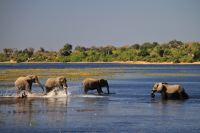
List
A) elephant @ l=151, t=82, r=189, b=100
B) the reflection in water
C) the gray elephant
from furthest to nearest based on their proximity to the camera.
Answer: the gray elephant
elephant @ l=151, t=82, r=189, b=100
the reflection in water

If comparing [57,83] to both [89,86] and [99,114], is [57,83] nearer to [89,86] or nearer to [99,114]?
[89,86]

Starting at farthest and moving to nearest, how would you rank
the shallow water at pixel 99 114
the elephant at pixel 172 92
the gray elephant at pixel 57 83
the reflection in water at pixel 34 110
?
the gray elephant at pixel 57 83 → the elephant at pixel 172 92 → the reflection in water at pixel 34 110 → the shallow water at pixel 99 114

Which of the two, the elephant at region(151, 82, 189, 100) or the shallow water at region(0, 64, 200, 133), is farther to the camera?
the elephant at region(151, 82, 189, 100)

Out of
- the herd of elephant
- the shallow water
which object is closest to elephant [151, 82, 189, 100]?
the herd of elephant

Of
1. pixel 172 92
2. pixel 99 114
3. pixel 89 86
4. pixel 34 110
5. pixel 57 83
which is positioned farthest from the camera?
pixel 89 86

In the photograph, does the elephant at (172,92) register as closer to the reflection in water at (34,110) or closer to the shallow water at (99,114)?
the shallow water at (99,114)

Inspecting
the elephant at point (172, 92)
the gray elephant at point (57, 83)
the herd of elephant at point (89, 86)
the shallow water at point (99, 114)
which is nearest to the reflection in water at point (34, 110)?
the shallow water at point (99, 114)

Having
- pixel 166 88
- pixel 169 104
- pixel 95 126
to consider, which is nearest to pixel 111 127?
pixel 95 126

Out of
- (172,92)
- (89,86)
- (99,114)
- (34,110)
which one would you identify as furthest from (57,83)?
(99,114)

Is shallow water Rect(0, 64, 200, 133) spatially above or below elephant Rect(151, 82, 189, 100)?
below

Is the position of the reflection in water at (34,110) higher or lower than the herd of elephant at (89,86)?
lower

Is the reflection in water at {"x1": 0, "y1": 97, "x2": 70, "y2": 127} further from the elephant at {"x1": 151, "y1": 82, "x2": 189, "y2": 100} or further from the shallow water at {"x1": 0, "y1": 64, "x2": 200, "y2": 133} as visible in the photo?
the elephant at {"x1": 151, "y1": 82, "x2": 189, "y2": 100}

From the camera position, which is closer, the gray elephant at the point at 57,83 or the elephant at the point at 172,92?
the elephant at the point at 172,92

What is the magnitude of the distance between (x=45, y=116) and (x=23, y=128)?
429 centimetres
